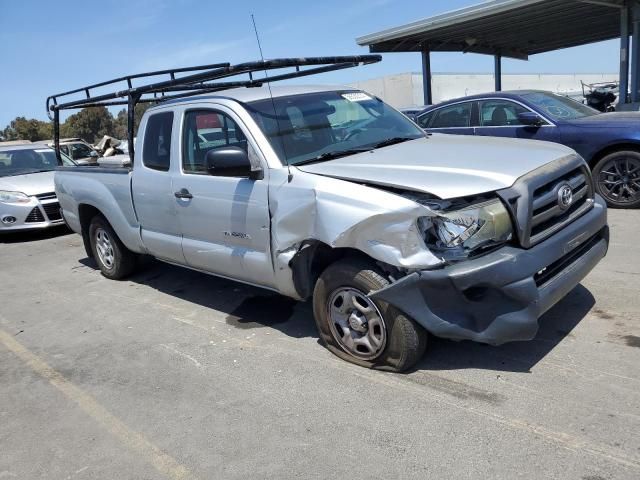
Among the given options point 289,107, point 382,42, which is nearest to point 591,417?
point 289,107

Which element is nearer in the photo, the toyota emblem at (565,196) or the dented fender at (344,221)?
the dented fender at (344,221)

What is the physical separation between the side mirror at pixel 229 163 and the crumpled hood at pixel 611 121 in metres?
5.39

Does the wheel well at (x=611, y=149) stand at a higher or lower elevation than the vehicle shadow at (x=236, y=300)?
higher

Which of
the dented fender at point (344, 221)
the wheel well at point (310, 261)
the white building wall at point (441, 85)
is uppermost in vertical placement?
the dented fender at point (344, 221)

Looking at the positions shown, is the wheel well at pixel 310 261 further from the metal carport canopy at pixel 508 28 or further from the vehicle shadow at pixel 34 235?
the metal carport canopy at pixel 508 28

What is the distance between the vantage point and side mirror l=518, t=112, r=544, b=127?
796cm

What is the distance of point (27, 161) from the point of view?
11352mm

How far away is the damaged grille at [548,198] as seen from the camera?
3342 mm

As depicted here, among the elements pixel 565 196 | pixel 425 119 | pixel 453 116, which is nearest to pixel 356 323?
pixel 565 196

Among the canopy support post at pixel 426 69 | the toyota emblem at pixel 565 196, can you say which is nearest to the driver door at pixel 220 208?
the toyota emblem at pixel 565 196

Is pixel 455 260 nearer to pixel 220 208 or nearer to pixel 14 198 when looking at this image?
pixel 220 208

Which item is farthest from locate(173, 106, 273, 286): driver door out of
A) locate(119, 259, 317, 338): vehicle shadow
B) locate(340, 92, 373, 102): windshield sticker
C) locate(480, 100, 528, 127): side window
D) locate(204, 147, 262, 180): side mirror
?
locate(480, 100, 528, 127): side window

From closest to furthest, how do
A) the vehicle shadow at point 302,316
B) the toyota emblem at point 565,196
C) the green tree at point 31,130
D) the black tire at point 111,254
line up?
the toyota emblem at point 565,196 < the vehicle shadow at point 302,316 < the black tire at point 111,254 < the green tree at point 31,130

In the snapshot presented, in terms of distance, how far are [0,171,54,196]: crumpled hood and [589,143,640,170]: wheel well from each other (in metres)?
8.72
